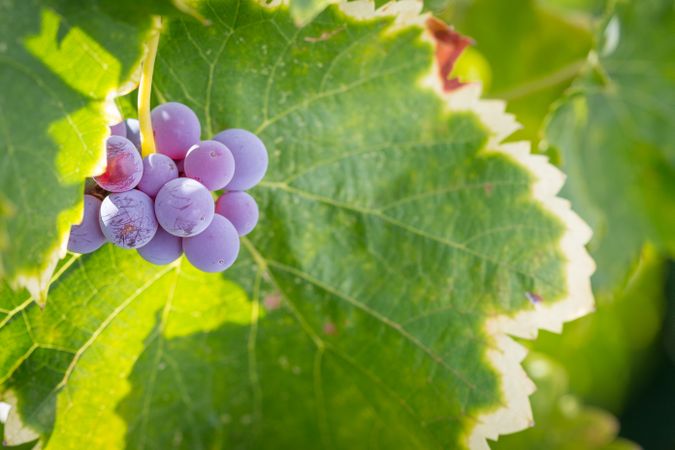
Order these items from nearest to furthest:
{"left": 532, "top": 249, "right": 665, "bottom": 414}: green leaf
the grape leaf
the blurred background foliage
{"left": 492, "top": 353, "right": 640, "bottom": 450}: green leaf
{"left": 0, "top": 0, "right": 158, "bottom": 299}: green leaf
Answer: {"left": 0, "top": 0, "right": 158, "bottom": 299}: green leaf
the grape leaf
the blurred background foliage
{"left": 492, "top": 353, "right": 640, "bottom": 450}: green leaf
{"left": 532, "top": 249, "right": 665, "bottom": 414}: green leaf

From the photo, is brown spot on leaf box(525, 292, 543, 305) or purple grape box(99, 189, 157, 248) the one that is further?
brown spot on leaf box(525, 292, 543, 305)

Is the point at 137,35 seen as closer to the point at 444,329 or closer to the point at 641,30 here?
the point at 444,329

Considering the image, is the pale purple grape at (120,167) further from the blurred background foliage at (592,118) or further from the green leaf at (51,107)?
the blurred background foliage at (592,118)

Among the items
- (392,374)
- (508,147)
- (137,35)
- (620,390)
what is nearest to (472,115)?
(508,147)

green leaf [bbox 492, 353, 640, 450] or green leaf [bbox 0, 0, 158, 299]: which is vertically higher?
green leaf [bbox 0, 0, 158, 299]

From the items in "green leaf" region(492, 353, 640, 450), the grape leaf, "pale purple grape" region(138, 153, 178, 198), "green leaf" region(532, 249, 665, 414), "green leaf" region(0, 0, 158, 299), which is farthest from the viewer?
"green leaf" region(532, 249, 665, 414)

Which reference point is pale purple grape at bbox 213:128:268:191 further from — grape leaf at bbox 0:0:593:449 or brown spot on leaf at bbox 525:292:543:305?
brown spot on leaf at bbox 525:292:543:305

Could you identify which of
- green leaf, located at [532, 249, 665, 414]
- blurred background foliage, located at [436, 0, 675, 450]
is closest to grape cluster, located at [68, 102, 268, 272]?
blurred background foliage, located at [436, 0, 675, 450]

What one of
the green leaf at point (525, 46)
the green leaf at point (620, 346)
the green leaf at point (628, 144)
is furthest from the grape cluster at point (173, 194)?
the green leaf at point (620, 346)
